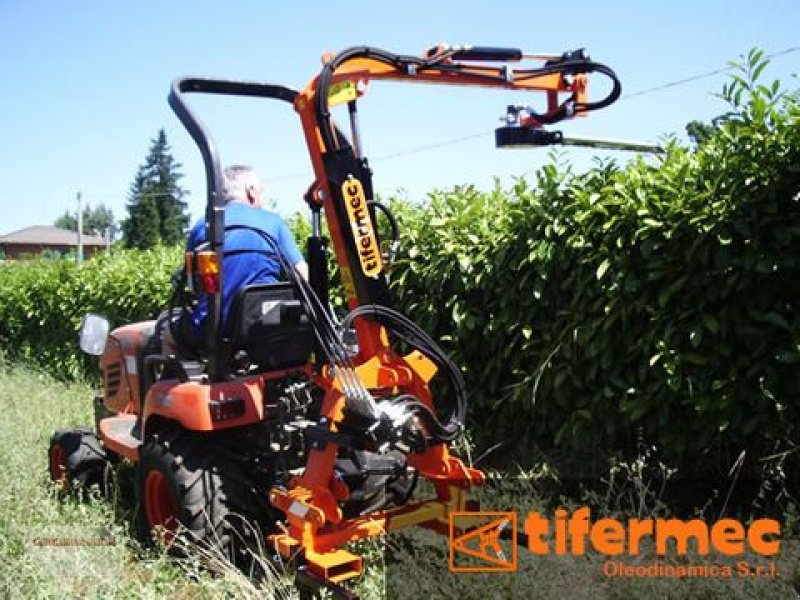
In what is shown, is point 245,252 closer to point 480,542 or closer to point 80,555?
point 80,555

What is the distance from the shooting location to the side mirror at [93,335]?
16.7ft

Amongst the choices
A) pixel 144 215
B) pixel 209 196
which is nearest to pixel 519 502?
pixel 209 196

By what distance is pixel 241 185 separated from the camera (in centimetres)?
428

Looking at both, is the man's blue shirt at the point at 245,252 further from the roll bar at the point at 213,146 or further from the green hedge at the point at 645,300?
the green hedge at the point at 645,300

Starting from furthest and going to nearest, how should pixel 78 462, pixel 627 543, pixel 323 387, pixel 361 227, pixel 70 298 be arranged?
pixel 70 298, pixel 78 462, pixel 323 387, pixel 361 227, pixel 627 543

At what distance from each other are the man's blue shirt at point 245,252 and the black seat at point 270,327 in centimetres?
13

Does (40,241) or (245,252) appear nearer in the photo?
(245,252)

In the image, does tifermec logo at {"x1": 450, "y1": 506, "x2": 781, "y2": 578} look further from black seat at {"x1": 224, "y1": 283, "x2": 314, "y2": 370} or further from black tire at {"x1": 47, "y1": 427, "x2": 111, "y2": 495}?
black tire at {"x1": 47, "y1": 427, "x2": 111, "y2": 495}

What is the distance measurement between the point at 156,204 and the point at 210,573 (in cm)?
7101

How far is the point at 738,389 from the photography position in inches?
150

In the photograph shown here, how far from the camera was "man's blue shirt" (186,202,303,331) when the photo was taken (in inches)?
158

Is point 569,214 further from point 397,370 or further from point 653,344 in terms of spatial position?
point 397,370

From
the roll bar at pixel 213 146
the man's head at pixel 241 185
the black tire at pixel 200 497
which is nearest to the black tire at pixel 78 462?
the black tire at pixel 200 497

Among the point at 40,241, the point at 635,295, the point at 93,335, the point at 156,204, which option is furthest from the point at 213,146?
the point at 40,241
